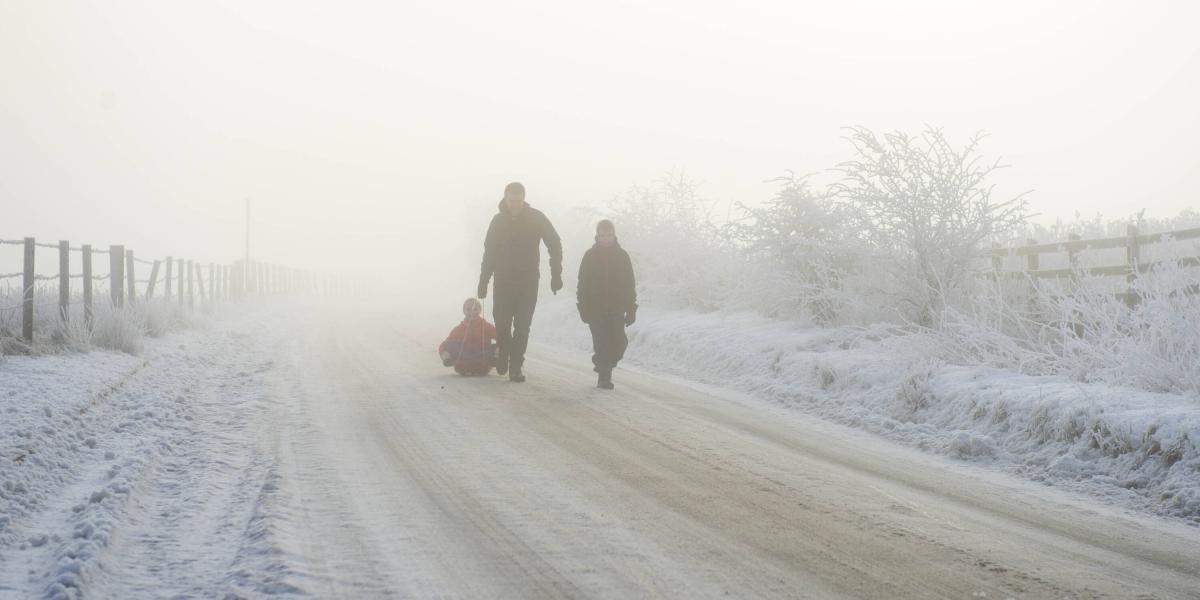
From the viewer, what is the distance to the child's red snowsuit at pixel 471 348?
10.8 meters

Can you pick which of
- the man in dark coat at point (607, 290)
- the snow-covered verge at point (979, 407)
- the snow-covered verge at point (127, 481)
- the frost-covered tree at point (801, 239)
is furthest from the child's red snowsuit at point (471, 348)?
the frost-covered tree at point (801, 239)

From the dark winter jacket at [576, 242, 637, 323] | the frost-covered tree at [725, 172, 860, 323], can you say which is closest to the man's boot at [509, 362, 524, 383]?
the dark winter jacket at [576, 242, 637, 323]

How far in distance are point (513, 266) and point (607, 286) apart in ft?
3.86

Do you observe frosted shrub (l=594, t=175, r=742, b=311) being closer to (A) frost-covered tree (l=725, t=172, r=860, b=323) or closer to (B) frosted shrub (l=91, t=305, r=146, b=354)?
(A) frost-covered tree (l=725, t=172, r=860, b=323)

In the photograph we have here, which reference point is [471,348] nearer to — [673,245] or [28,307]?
[28,307]

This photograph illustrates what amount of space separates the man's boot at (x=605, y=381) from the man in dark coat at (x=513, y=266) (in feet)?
3.73

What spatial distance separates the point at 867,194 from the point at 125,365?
9833 mm

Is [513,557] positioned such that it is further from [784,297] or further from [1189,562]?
[784,297]

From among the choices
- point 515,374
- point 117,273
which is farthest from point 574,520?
point 117,273

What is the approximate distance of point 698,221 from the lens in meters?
22.3

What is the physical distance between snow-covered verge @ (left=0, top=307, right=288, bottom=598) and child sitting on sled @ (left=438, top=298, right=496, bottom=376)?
7.51ft

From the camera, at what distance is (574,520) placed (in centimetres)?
447

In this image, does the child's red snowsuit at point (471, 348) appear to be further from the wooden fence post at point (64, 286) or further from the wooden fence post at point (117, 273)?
the wooden fence post at point (117, 273)

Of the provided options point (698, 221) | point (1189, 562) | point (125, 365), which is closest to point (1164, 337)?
point (1189, 562)
